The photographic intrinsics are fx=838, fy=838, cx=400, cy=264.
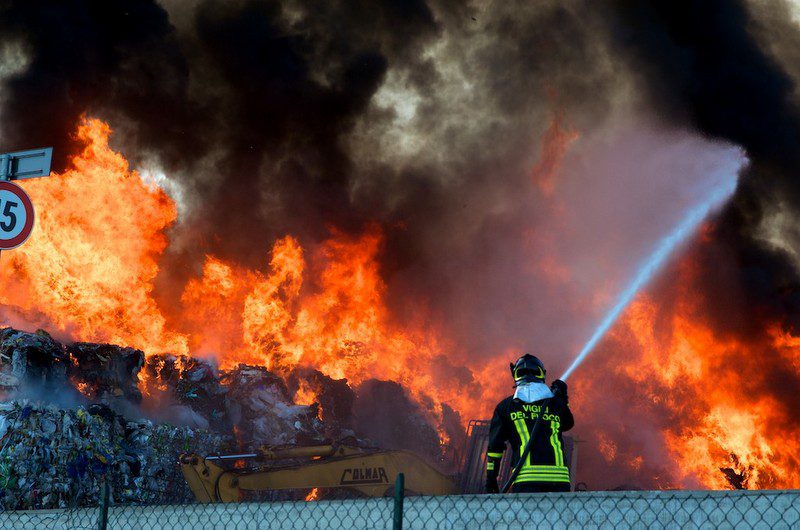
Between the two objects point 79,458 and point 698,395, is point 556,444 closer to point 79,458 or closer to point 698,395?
point 79,458

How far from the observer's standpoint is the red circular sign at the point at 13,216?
6.82 meters

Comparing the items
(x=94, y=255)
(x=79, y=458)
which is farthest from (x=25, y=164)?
(x=94, y=255)

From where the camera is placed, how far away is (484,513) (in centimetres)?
497

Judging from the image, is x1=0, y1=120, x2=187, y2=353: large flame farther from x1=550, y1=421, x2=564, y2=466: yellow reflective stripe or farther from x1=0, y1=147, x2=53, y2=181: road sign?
x1=550, y1=421, x2=564, y2=466: yellow reflective stripe

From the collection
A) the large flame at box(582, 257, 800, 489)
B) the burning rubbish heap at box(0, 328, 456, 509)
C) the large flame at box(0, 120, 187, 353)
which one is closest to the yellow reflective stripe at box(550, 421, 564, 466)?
the burning rubbish heap at box(0, 328, 456, 509)

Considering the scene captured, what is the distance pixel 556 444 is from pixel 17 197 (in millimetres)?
4784

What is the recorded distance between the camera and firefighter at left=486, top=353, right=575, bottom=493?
6.25 meters

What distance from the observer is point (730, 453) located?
26547mm

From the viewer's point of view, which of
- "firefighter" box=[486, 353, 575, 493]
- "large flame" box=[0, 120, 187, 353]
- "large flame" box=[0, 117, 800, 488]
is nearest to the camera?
"firefighter" box=[486, 353, 575, 493]

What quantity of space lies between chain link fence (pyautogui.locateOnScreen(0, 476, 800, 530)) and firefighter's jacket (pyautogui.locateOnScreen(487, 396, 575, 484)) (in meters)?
1.30

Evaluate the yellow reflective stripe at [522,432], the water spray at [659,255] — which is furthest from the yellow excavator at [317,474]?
the water spray at [659,255]

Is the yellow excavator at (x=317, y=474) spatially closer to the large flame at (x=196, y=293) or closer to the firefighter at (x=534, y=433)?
the firefighter at (x=534, y=433)

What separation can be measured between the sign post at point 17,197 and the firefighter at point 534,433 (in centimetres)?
410

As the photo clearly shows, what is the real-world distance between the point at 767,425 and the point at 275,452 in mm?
19856
